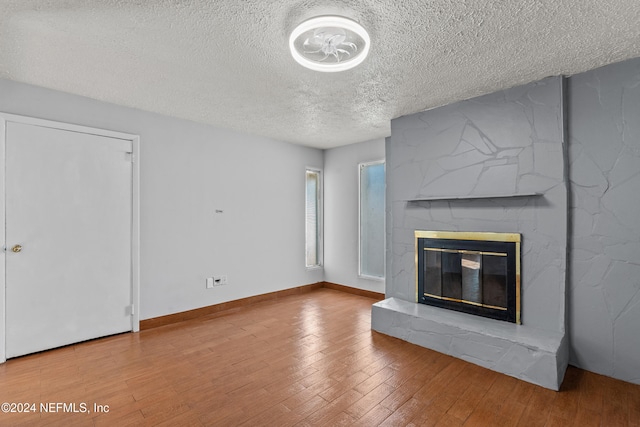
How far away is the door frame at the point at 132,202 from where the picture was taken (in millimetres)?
2635

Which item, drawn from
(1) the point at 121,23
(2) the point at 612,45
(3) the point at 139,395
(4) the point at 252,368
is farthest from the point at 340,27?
(3) the point at 139,395

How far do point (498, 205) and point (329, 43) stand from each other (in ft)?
7.11

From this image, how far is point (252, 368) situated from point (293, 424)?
31.6 inches

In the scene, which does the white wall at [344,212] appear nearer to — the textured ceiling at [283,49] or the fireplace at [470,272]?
the fireplace at [470,272]

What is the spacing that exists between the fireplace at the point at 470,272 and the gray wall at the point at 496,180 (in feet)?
0.26

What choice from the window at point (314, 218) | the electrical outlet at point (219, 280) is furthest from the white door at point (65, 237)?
the window at point (314, 218)

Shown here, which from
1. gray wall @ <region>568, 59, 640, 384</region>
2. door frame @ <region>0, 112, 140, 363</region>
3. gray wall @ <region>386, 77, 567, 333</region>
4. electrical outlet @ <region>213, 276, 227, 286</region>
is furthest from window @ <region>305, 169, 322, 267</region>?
gray wall @ <region>568, 59, 640, 384</region>

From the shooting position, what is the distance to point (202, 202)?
3.95 metres

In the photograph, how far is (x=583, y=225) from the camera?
253 centimetres

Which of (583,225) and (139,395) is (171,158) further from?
(583,225)

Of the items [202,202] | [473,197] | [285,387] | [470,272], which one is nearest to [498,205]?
[473,197]

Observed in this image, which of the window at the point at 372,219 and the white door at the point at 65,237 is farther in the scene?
the window at the point at 372,219

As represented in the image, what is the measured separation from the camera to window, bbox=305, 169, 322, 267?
17.6 ft

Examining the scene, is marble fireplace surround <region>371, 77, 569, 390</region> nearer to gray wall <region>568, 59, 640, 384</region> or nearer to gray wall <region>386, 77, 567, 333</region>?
gray wall <region>386, 77, 567, 333</region>
